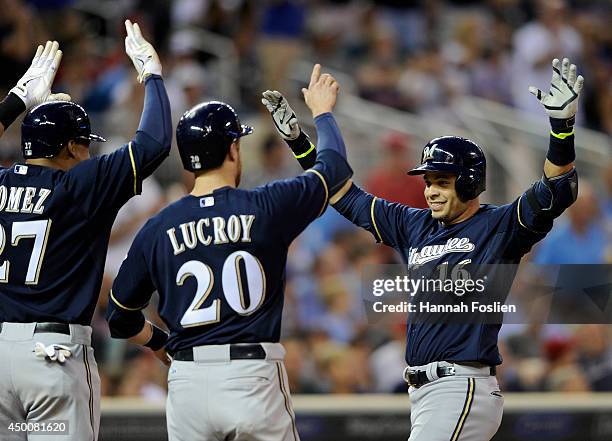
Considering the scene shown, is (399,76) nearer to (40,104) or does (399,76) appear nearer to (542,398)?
(542,398)

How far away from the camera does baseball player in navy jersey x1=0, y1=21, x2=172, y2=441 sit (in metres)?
4.54

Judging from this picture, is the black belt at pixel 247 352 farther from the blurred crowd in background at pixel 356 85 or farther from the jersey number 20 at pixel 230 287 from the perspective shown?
the blurred crowd in background at pixel 356 85

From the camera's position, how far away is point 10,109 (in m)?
5.10

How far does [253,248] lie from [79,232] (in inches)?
34.7

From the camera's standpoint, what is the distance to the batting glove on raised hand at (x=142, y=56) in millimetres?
4902

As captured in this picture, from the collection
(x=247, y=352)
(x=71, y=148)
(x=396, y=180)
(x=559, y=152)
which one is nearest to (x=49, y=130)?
(x=71, y=148)

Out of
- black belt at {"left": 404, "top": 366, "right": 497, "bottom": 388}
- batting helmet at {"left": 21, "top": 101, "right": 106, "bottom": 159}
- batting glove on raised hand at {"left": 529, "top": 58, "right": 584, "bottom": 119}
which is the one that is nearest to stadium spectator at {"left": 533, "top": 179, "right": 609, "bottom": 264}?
black belt at {"left": 404, "top": 366, "right": 497, "bottom": 388}

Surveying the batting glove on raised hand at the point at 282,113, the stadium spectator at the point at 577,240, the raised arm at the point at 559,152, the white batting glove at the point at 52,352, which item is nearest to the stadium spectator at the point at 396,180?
the stadium spectator at the point at 577,240

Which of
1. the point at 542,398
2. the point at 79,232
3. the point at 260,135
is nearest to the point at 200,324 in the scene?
the point at 79,232

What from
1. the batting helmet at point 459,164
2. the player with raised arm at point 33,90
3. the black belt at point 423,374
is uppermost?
the player with raised arm at point 33,90

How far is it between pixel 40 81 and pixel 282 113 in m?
1.14

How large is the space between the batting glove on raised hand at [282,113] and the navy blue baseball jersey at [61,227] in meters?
0.54

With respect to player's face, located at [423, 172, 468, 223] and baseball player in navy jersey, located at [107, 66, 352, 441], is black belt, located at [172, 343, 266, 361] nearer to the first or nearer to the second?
baseball player in navy jersey, located at [107, 66, 352, 441]

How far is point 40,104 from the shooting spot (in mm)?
4965
